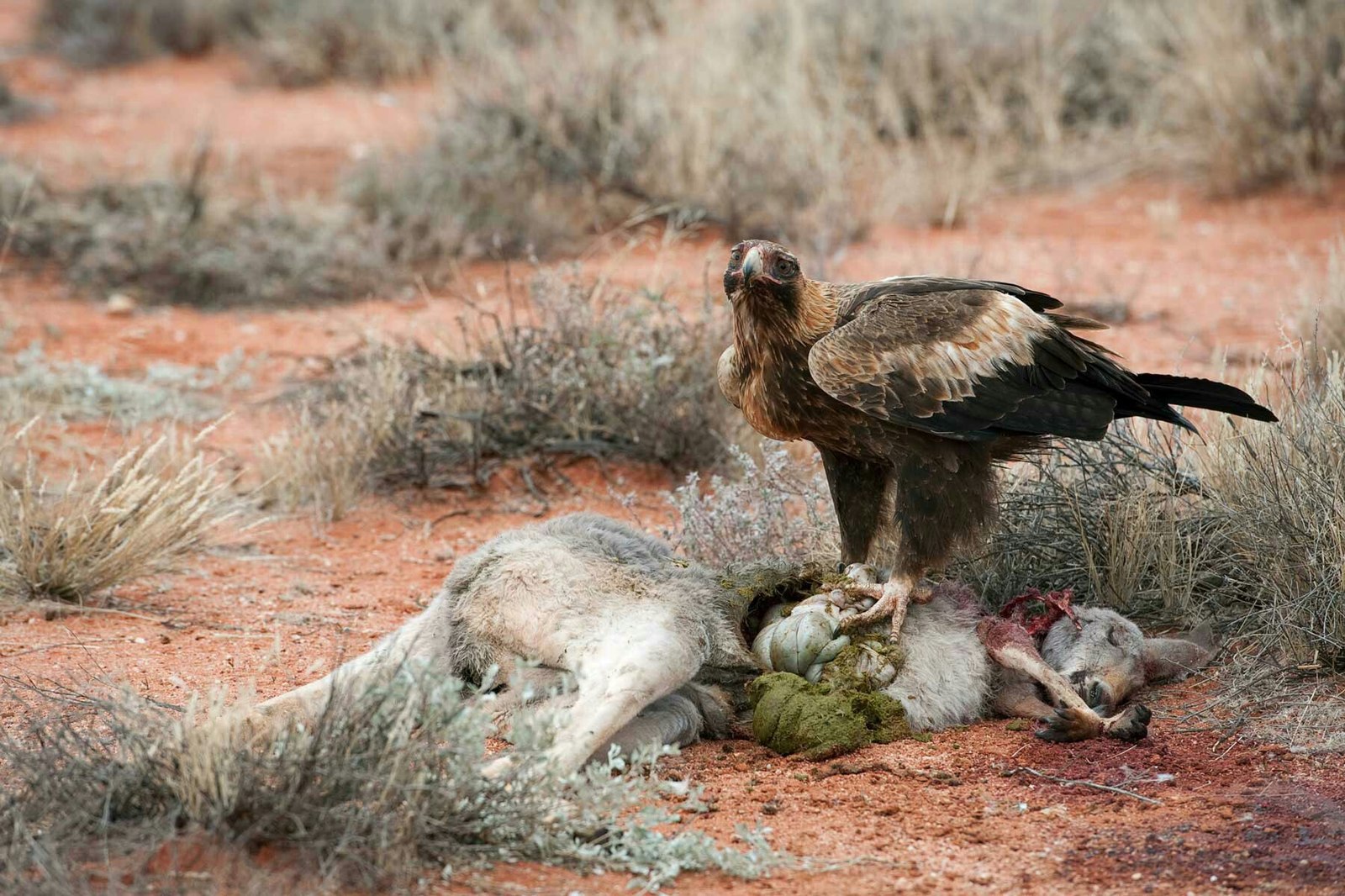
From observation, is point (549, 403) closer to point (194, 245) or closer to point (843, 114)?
point (194, 245)

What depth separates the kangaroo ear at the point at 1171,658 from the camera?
4812mm

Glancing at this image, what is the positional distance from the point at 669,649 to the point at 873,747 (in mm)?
733

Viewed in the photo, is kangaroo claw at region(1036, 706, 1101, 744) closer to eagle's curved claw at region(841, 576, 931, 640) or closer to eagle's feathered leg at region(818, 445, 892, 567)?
eagle's curved claw at region(841, 576, 931, 640)

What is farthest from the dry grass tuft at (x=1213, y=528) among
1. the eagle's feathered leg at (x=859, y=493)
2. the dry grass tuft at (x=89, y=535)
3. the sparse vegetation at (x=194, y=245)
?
the sparse vegetation at (x=194, y=245)

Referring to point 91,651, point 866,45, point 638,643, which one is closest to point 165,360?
point 91,651

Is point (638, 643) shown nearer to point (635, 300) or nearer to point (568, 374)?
point (568, 374)

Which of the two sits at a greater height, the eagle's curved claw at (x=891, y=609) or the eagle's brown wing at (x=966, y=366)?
the eagle's brown wing at (x=966, y=366)

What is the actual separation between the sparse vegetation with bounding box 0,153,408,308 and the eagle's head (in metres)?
5.86

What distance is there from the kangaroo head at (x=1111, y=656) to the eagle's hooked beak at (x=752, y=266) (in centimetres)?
153

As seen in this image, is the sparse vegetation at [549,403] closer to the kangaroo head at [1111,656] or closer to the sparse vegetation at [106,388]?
the sparse vegetation at [106,388]

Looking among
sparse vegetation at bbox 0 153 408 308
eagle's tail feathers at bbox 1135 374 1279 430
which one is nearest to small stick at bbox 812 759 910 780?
eagle's tail feathers at bbox 1135 374 1279 430

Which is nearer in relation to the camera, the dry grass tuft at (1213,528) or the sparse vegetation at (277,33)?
the dry grass tuft at (1213,528)

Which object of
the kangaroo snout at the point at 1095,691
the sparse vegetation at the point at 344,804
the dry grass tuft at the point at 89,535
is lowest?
the dry grass tuft at the point at 89,535

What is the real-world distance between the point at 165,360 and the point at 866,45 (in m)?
7.70
